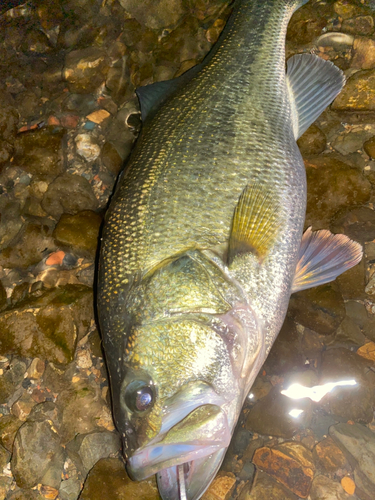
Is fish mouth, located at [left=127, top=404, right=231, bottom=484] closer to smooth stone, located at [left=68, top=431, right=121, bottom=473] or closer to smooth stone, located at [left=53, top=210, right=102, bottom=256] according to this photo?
smooth stone, located at [left=68, top=431, right=121, bottom=473]

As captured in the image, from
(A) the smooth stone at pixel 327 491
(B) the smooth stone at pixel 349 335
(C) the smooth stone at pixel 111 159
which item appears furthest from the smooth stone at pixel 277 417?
(C) the smooth stone at pixel 111 159

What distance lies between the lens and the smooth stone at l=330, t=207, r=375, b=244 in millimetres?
2682

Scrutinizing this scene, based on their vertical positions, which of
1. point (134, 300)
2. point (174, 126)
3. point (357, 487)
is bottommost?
point (357, 487)

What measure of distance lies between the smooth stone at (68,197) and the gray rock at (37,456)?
1.75 metres

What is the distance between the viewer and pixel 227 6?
321 cm

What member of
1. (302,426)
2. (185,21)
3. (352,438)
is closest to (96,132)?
(185,21)

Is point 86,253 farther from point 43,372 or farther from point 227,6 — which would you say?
point 227,6

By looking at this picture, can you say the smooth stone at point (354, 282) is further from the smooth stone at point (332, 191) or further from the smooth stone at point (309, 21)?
the smooth stone at point (309, 21)

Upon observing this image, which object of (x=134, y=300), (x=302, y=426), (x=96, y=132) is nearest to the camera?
(x=134, y=300)

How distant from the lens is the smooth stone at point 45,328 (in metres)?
2.61

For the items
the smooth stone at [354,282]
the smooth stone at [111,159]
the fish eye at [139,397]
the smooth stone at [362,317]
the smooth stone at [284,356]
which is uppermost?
the smooth stone at [111,159]

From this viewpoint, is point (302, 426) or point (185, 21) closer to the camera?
point (302, 426)

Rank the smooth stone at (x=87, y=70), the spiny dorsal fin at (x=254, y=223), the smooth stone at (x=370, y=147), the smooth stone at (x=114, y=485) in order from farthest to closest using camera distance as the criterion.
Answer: the smooth stone at (x=87, y=70), the smooth stone at (x=370, y=147), the smooth stone at (x=114, y=485), the spiny dorsal fin at (x=254, y=223)

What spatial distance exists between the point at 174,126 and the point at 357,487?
281 centimetres
